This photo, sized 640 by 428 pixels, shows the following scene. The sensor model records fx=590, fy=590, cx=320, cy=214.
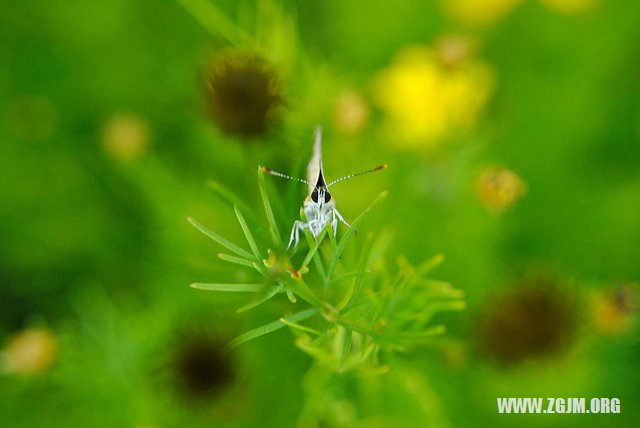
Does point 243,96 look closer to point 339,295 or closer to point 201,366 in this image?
point 339,295

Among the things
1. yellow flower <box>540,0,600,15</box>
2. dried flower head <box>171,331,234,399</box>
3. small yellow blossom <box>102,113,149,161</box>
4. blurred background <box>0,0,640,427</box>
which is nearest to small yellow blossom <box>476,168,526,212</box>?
blurred background <box>0,0,640,427</box>

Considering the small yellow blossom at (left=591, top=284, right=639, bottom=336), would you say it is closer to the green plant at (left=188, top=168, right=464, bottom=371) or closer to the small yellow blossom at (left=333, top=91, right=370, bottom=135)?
the green plant at (left=188, top=168, right=464, bottom=371)

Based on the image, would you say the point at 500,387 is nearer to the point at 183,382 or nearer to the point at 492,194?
the point at 492,194

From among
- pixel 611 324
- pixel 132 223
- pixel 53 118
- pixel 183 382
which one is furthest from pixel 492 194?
pixel 53 118

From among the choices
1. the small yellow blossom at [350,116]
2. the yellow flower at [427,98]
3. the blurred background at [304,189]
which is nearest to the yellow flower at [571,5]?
the blurred background at [304,189]

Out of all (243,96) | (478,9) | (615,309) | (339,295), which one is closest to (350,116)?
(243,96)

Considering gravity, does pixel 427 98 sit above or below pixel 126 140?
above

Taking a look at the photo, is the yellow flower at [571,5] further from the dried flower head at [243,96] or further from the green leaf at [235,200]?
the green leaf at [235,200]
